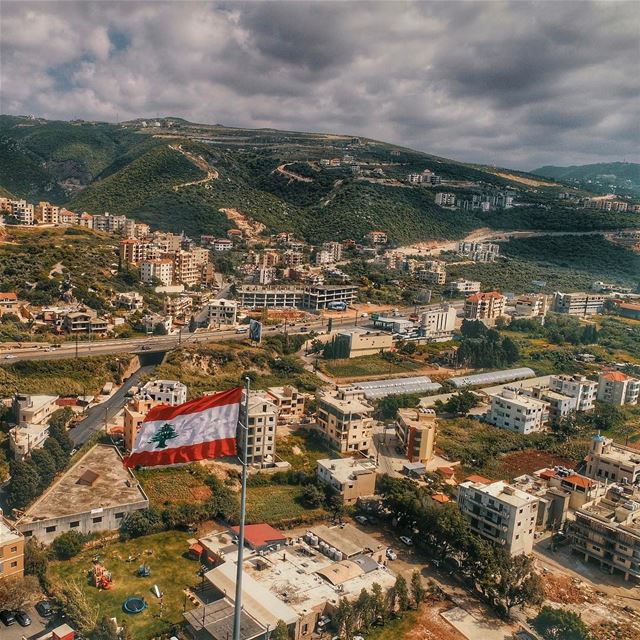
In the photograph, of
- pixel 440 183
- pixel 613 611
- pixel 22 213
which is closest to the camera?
pixel 613 611

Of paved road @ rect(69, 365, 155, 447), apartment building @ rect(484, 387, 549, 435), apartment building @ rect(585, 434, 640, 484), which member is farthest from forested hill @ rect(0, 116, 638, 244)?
apartment building @ rect(585, 434, 640, 484)

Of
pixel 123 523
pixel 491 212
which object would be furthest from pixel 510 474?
pixel 491 212

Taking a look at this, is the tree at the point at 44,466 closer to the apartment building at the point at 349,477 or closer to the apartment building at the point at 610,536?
the apartment building at the point at 349,477

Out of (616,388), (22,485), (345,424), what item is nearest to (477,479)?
(345,424)

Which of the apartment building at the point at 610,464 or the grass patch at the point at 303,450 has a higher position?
the apartment building at the point at 610,464

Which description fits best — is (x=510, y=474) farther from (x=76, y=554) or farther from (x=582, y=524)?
(x=76, y=554)

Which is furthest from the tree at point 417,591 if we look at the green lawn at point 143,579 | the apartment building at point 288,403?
the apartment building at point 288,403
